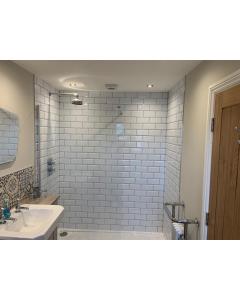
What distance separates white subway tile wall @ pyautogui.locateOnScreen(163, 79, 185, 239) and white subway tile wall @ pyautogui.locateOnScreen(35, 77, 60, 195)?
4.35 feet

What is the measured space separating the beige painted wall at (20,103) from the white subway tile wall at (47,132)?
15 centimetres

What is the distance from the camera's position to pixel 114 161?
2551mm

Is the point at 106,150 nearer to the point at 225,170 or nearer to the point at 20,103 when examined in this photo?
the point at 20,103

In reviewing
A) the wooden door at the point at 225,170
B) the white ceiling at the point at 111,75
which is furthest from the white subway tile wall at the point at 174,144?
the wooden door at the point at 225,170


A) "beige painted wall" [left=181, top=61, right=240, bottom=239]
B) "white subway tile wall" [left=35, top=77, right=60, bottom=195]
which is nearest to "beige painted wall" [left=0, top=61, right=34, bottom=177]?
"white subway tile wall" [left=35, top=77, right=60, bottom=195]

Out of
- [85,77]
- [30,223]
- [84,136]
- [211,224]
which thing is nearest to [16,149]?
[30,223]

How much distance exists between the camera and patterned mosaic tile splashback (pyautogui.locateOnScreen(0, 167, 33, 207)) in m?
1.40

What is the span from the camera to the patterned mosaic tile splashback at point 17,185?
55.2 inches

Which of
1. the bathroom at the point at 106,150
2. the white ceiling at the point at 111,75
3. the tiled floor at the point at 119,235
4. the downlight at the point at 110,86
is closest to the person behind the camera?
the white ceiling at the point at 111,75

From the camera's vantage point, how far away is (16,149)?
1535 millimetres

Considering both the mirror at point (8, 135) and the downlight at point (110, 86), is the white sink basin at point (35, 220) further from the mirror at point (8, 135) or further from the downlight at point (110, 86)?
the downlight at point (110, 86)

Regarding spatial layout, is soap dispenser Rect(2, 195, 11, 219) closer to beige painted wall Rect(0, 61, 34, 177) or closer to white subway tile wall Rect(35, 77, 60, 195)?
beige painted wall Rect(0, 61, 34, 177)
